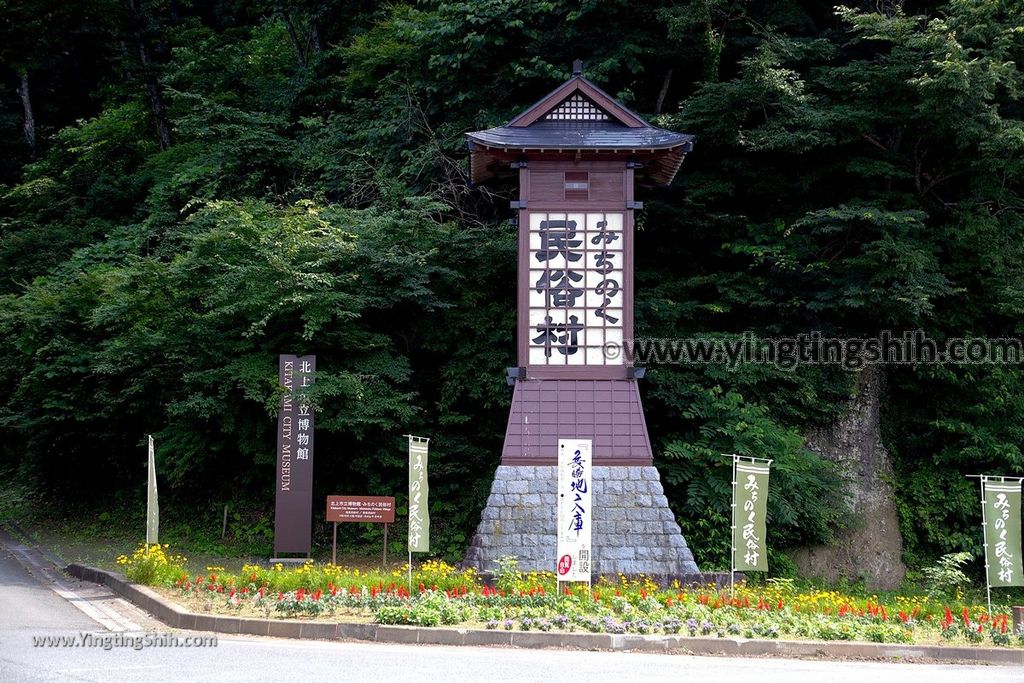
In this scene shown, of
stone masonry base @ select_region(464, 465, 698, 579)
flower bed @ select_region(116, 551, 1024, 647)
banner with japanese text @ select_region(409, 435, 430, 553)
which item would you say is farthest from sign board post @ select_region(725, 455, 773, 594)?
banner with japanese text @ select_region(409, 435, 430, 553)

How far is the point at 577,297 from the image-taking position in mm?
15484

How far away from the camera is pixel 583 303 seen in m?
15.5

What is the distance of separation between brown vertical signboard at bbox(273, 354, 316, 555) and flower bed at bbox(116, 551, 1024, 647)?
2.24 m

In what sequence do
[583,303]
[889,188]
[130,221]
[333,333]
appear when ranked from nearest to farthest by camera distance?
[583,303] → [333,333] → [889,188] → [130,221]

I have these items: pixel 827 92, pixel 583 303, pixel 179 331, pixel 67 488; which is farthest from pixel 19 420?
pixel 827 92

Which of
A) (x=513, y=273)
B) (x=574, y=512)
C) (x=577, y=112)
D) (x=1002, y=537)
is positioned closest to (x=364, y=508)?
(x=574, y=512)

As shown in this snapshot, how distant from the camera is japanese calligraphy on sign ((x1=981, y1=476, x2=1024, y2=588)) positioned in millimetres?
12414

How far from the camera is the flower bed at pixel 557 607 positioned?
35.5ft

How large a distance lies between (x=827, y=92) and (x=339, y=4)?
1260cm

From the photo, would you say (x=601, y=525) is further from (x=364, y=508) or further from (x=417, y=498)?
(x=364, y=508)

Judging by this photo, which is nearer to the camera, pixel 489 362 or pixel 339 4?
pixel 489 362

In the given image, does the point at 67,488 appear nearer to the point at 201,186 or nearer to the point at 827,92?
the point at 201,186

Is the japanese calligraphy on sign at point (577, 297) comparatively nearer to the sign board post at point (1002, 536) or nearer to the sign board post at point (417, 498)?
the sign board post at point (417, 498)

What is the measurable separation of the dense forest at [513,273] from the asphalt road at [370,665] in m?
5.87
